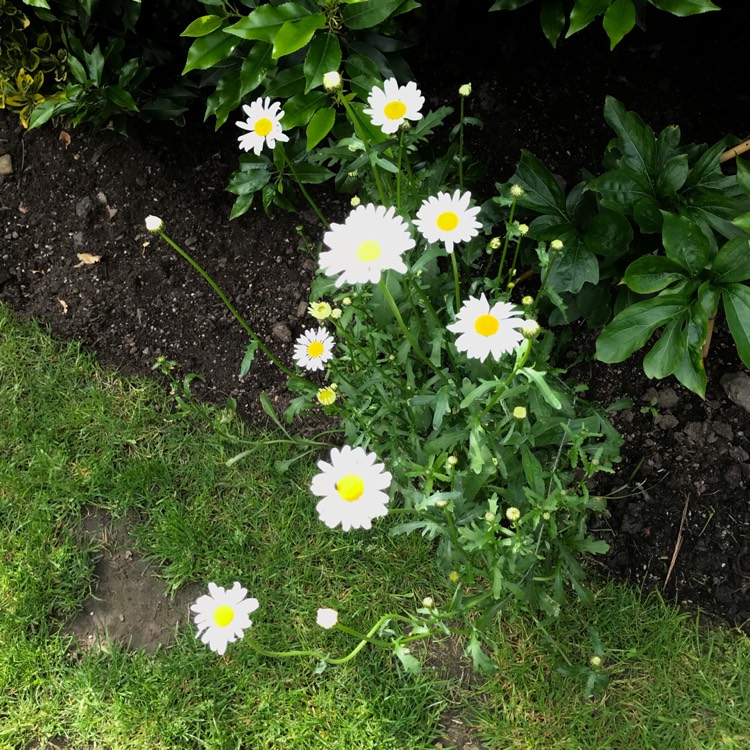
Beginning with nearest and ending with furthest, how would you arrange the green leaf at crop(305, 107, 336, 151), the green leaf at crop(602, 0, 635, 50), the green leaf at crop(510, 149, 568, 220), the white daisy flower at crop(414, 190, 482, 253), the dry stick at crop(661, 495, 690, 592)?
the white daisy flower at crop(414, 190, 482, 253) → the green leaf at crop(602, 0, 635, 50) → the green leaf at crop(305, 107, 336, 151) → the green leaf at crop(510, 149, 568, 220) → the dry stick at crop(661, 495, 690, 592)

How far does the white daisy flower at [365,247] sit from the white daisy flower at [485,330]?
17cm

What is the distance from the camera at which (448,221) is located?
4.40 feet

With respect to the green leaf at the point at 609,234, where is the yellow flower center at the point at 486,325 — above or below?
above

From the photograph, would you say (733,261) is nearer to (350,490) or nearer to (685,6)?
(685,6)

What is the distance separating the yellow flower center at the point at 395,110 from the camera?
4.71 feet

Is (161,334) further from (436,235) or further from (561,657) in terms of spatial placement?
(561,657)

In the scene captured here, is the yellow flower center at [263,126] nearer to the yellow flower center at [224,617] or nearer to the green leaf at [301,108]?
the green leaf at [301,108]

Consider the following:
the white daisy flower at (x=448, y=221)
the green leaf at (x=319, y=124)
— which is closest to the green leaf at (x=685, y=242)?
the white daisy flower at (x=448, y=221)

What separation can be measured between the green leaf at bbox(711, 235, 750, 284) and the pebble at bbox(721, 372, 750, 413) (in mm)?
563

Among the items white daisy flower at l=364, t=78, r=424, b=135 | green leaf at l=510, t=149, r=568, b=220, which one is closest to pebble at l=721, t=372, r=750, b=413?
green leaf at l=510, t=149, r=568, b=220

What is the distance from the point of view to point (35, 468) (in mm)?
2309

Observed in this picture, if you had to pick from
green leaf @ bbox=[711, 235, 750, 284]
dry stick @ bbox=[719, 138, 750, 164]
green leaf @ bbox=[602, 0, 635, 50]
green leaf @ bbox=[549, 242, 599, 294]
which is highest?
green leaf @ bbox=[602, 0, 635, 50]

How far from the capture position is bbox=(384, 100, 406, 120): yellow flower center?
4.71 ft

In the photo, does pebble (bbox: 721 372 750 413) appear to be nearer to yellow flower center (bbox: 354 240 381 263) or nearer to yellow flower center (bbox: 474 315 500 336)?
yellow flower center (bbox: 474 315 500 336)
